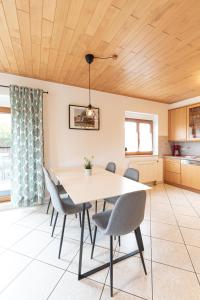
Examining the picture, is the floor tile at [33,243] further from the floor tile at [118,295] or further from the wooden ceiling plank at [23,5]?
the wooden ceiling plank at [23,5]

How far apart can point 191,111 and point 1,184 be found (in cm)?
494

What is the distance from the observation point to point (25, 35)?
1.81m

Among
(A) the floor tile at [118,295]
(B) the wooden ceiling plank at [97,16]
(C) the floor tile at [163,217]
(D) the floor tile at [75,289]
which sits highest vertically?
(B) the wooden ceiling plank at [97,16]

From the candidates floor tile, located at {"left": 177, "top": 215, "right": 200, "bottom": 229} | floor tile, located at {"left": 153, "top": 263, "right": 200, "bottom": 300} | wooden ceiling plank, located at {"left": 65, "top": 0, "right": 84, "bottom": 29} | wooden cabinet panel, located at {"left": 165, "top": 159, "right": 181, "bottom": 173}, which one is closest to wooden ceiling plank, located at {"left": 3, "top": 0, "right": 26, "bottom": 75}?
wooden ceiling plank, located at {"left": 65, "top": 0, "right": 84, "bottom": 29}

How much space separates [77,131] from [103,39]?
192 cm

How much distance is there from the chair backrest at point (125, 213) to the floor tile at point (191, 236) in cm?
110

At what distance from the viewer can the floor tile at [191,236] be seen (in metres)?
1.95

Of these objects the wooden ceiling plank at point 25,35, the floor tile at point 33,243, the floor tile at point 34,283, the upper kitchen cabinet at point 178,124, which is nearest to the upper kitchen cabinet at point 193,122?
the upper kitchen cabinet at point 178,124

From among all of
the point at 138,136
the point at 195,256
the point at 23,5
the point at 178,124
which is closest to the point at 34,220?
the point at 195,256

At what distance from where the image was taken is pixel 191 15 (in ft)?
4.94

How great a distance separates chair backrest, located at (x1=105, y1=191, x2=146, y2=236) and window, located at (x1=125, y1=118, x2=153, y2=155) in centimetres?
303

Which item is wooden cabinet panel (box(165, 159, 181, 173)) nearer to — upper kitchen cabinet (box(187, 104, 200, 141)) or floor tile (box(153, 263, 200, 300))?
upper kitchen cabinet (box(187, 104, 200, 141))

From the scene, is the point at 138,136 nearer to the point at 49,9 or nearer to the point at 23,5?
the point at 49,9

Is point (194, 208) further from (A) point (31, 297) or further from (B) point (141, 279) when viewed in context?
(A) point (31, 297)
